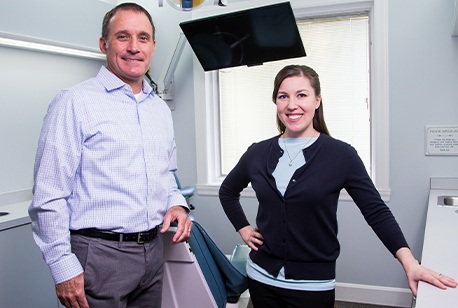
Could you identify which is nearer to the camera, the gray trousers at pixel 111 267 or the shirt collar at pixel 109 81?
the gray trousers at pixel 111 267

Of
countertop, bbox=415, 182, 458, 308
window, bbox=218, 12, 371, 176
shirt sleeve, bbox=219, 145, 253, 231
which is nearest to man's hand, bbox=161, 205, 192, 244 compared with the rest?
shirt sleeve, bbox=219, 145, 253, 231

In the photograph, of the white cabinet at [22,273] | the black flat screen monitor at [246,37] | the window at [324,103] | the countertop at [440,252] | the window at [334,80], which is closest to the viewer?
the countertop at [440,252]

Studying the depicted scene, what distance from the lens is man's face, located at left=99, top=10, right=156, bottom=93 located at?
4.45 ft

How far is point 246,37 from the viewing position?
2.50 metres

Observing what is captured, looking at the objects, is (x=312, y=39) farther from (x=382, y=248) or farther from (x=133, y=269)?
(x=133, y=269)

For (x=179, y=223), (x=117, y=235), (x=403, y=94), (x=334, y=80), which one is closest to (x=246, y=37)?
(x=334, y=80)

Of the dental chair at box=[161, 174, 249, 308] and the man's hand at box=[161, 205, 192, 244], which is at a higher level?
the man's hand at box=[161, 205, 192, 244]

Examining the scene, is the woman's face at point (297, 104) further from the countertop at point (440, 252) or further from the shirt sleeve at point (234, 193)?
the countertop at point (440, 252)

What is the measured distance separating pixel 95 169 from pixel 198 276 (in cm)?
57

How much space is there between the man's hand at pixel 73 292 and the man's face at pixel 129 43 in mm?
666

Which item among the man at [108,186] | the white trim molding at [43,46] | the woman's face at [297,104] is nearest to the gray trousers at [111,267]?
the man at [108,186]

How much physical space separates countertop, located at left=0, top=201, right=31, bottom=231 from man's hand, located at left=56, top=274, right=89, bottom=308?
95 centimetres

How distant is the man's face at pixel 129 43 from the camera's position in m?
1.36

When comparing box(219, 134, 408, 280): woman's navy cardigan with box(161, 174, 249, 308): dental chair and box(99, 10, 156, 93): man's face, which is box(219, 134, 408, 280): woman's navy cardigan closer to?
box(161, 174, 249, 308): dental chair
